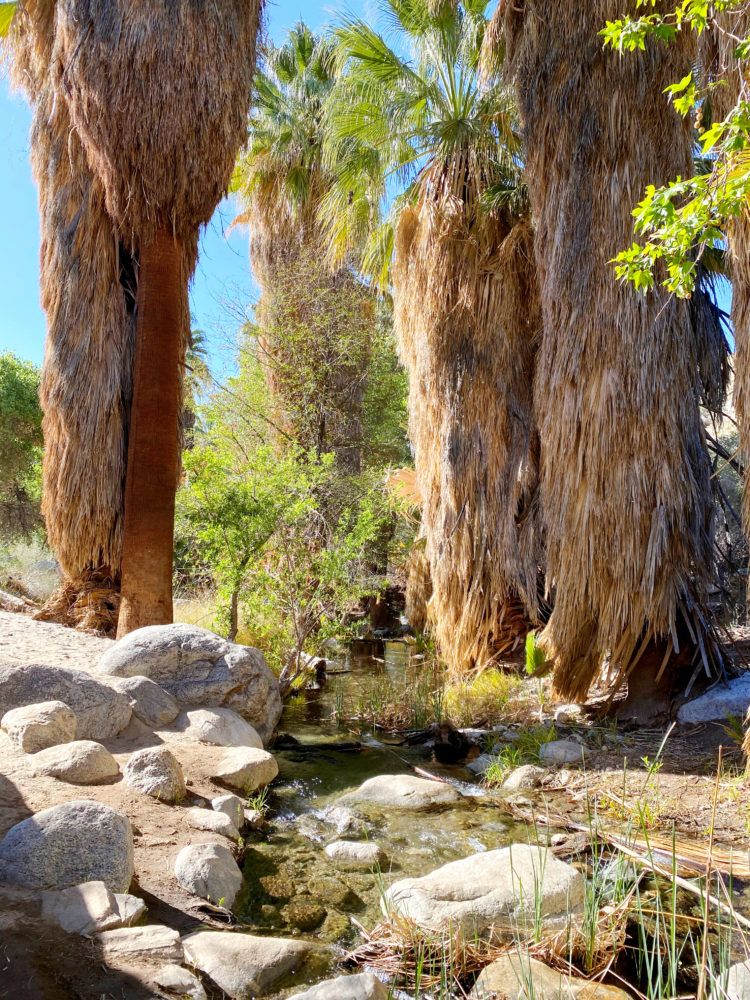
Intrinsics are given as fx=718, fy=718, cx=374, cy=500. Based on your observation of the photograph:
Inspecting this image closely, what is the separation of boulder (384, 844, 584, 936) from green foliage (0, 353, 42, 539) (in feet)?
55.3

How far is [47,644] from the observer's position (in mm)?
6836

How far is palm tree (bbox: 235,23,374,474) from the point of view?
1371 cm

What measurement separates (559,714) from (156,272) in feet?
20.1

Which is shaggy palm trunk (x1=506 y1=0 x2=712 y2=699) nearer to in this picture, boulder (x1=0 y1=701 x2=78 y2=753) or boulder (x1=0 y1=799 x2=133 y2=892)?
boulder (x1=0 y1=701 x2=78 y2=753)

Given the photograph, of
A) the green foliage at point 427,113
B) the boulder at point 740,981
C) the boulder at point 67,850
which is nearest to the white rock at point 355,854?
the boulder at point 67,850

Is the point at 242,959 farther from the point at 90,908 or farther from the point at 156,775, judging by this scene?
the point at 156,775

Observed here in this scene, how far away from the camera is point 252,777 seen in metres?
4.98

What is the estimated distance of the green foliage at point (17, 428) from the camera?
18609 mm

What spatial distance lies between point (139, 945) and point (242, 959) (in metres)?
0.39

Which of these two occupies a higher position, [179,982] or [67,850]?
[67,850]

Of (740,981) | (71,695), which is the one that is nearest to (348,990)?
(740,981)

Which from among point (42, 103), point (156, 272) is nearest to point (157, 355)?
point (156, 272)

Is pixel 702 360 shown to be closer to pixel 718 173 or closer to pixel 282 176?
pixel 718 173

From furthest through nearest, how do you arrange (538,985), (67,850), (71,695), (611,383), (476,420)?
1. (476,420)
2. (611,383)
3. (71,695)
4. (67,850)
5. (538,985)
